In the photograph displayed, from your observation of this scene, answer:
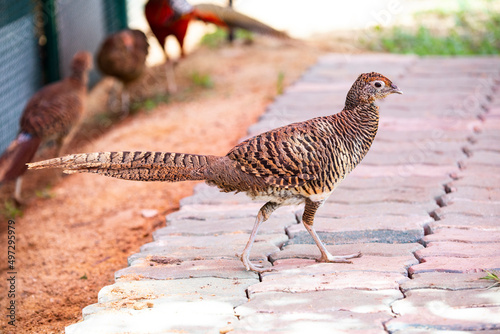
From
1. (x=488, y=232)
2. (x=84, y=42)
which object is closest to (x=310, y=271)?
(x=488, y=232)

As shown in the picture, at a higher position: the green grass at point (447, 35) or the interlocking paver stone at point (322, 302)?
the green grass at point (447, 35)

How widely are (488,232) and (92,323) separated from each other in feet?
7.29

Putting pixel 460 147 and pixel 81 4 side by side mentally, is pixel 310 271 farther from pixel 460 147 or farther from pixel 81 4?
pixel 81 4

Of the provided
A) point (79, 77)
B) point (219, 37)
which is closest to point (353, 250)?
point (79, 77)

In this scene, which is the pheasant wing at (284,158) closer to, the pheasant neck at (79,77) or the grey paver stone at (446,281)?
the grey paver stone at (446,281)

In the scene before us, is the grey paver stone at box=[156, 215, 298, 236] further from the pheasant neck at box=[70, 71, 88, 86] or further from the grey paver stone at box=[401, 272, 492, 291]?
the pheasant neck at box=[70, 71, 88, 86]

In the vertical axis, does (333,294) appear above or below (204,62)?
below

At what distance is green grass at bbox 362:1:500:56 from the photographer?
27.7ft

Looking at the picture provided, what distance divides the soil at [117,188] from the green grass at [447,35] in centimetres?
123

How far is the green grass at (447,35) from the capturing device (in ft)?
27.7

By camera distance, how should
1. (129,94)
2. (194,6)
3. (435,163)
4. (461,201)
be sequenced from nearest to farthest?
(461,201)
(435,163)
(194,6)
(129,94)

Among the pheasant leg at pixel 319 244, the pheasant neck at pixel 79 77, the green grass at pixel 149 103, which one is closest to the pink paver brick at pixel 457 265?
the pheasant leg at pixel 319 244

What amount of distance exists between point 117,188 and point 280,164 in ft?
8.25

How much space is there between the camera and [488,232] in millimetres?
3578
